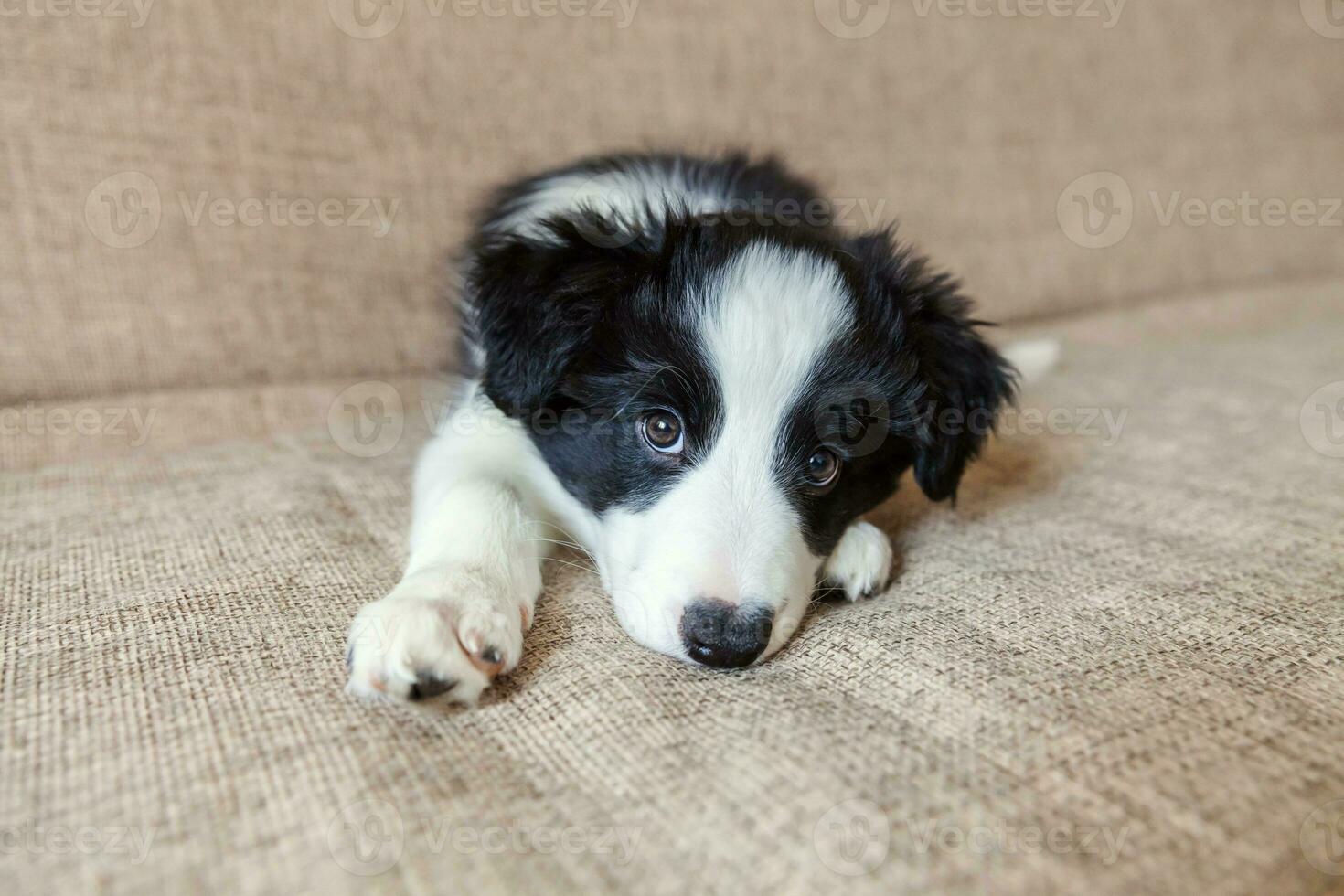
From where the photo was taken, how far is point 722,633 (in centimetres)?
120

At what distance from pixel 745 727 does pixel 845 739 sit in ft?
0.36

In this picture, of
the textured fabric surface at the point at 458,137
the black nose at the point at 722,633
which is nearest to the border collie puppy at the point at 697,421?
the black nose at the point at 722,633

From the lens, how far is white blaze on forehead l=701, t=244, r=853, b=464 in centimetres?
142

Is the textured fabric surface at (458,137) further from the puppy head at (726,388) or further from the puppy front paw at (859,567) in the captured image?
the puppy front paw at (859,567)

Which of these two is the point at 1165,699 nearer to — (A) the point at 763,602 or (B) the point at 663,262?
(A) the point at 763,602

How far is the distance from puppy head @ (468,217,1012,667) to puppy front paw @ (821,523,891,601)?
0.02 metres

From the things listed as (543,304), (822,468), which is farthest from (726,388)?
(543,304)

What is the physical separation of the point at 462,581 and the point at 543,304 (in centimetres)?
48

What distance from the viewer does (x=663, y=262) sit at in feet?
5.04

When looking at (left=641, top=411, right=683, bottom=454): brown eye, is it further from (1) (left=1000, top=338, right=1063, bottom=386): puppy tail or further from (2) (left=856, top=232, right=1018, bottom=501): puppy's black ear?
(1) (left=1000, top=338, right=1063, bottom=386): puppy tail

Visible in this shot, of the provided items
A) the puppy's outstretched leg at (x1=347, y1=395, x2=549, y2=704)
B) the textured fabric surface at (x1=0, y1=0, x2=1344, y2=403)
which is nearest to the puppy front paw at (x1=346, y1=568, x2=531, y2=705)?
the puppy's outstretched leg at (x1=347, y1=395, x2=549, y2=704)

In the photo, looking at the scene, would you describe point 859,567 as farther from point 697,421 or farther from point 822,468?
point 697,421

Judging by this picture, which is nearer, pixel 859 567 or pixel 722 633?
pixel 722 633

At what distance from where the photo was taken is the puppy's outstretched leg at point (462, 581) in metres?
1.10
